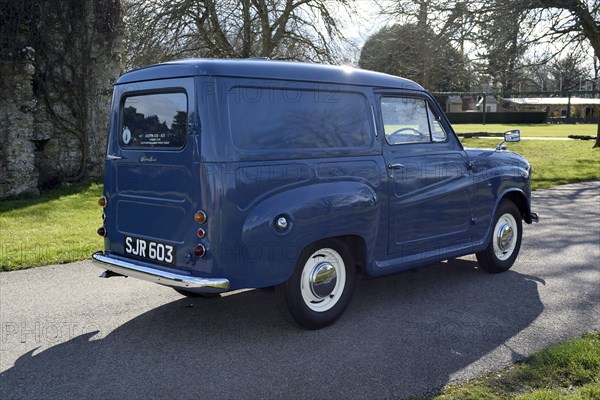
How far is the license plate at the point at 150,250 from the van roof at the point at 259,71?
1.26 m

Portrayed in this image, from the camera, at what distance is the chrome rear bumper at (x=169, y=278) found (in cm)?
403

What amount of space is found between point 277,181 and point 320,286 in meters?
0.91

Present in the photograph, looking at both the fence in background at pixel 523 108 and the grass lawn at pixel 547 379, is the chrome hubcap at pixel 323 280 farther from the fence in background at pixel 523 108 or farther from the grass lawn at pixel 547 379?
the fence in background at pixel 523 108

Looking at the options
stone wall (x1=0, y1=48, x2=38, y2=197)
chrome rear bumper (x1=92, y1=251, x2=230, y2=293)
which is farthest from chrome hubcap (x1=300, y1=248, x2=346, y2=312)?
stone wall (x1=0, y1=48, x2=38, y2=197)

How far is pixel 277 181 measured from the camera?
4316 mm

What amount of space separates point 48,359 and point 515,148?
22.9m

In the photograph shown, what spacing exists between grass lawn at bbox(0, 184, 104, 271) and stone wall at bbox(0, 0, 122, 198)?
0.77 m

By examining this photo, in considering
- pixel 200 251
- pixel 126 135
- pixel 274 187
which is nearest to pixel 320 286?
pixel 274 187

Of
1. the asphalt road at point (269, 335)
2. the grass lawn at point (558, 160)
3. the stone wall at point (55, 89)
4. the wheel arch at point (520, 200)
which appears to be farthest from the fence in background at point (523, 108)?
the asphalt road at point (269, 335)

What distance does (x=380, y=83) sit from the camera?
5.20 m

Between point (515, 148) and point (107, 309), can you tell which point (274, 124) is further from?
point (515, 148)

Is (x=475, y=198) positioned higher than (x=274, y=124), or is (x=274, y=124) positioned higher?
(x=274, y=124)

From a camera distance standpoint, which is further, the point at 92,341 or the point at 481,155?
the point at 481,155

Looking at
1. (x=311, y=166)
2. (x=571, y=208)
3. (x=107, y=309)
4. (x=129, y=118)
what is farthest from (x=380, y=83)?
Answer: (x=571, y=208)
